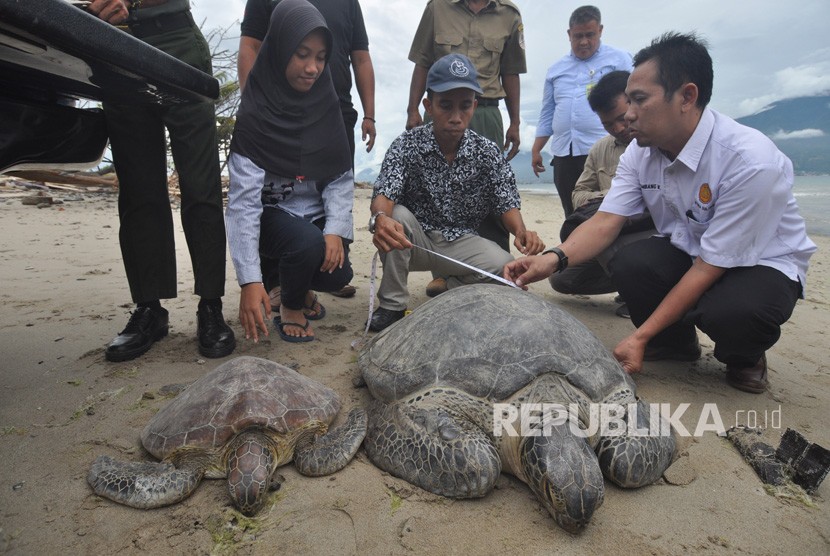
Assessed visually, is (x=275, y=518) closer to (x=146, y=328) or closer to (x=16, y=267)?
(x=146, y=328)

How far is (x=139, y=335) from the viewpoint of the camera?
2490 millimetres

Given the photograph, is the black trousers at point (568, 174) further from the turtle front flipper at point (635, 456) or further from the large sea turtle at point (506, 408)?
the turtle front flipper at point (635, 456)

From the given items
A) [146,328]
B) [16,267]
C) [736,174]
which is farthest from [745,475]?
[16,267]

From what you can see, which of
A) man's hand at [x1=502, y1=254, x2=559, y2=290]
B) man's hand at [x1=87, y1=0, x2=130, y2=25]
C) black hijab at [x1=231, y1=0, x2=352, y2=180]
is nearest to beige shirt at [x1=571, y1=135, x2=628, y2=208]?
man's hand at [x1=502, y1=254, x2=559, y2=290]

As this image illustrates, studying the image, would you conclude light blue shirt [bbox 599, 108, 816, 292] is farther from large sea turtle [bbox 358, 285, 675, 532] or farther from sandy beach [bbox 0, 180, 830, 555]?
large sea turtle [bbox 358, 285, 675, 532]

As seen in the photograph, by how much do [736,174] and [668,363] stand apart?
1062 millimetres

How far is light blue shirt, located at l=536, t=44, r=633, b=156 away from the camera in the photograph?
421 cm

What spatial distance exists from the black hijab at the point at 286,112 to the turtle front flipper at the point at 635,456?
2.11 metres

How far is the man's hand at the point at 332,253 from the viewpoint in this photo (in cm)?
269

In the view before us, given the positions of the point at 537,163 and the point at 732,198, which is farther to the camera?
the point at 537,163

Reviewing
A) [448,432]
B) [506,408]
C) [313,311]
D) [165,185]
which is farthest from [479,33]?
[448,432]

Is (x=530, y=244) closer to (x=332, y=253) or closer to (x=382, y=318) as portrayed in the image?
(x=382, y=318)

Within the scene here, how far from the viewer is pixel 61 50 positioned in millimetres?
1338

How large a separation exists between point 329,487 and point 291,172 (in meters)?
1.81
